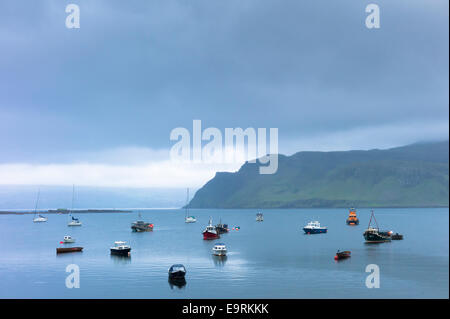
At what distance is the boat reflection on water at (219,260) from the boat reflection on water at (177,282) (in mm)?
24336

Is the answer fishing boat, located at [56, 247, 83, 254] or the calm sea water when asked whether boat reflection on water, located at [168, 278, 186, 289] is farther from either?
fishing boat, located at [56, 247, 83, 254]

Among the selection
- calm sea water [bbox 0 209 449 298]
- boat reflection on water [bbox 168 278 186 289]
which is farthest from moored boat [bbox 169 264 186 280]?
calm sea water [bbox 0 209 449 298]

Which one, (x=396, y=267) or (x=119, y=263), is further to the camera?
(x=119, y=263)

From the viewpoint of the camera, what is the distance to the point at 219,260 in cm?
11031

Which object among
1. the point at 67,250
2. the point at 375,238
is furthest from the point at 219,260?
the point at 375,238

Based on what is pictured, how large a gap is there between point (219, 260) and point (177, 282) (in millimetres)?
34129

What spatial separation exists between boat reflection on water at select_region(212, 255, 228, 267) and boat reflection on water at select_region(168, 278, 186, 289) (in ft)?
79.8

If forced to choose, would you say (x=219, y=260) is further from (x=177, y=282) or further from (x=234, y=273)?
(x=177, y=282)

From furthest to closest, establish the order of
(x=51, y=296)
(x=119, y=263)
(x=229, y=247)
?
1. (x=229, y=247)
2. (x=119, y=263)
3. (x=51, y=296)
